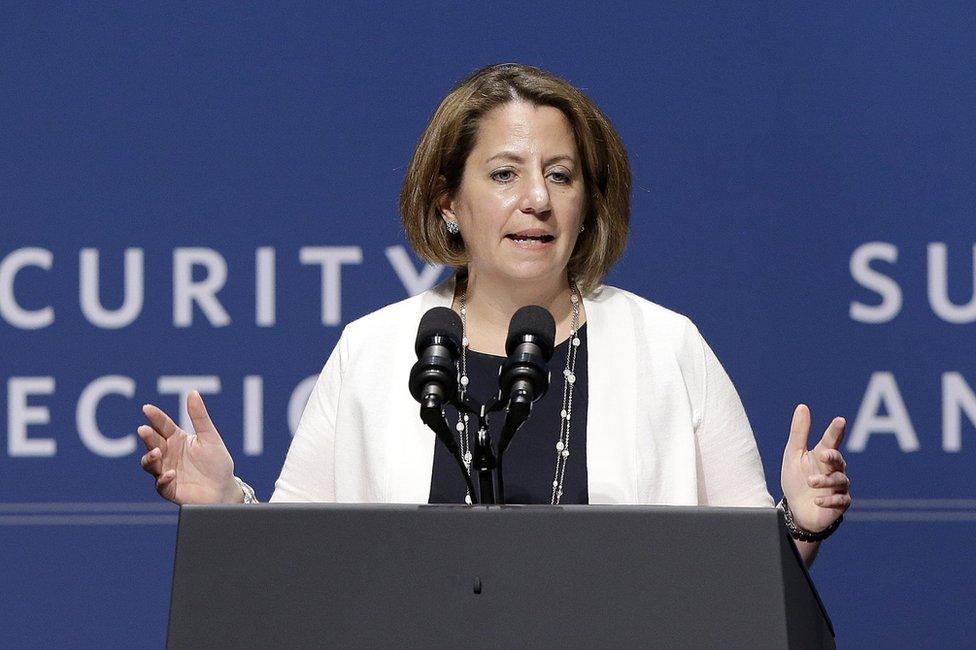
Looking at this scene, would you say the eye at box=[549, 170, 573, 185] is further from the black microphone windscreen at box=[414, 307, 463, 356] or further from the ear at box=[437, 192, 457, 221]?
the black microphone windscreen at box=[414, 307, 463, 356]

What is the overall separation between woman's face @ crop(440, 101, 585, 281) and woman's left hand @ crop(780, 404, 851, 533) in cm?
44

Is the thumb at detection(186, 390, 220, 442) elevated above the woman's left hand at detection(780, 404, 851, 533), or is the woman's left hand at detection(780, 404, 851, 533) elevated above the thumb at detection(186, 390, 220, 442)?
the thumb at detection(186, 390, 220, 442)

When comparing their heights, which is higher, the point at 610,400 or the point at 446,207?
the point at 446,207

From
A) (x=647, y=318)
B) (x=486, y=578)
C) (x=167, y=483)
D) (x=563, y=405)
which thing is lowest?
(x=486, y=578)

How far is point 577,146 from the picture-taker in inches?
Answer: 78.0

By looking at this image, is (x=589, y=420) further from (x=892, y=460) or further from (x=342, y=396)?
(x=892, y=460)

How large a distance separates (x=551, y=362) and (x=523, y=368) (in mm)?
678

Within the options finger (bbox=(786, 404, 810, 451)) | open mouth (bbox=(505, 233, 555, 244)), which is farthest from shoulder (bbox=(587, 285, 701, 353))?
finger (bbox=(786, 404, 810, 451))

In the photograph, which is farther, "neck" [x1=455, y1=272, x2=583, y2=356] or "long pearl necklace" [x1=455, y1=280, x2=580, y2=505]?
"neck" [x1=455, y1=272, x2=583, y2=356]

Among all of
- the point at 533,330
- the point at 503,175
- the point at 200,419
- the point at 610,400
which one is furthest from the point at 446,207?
the point at 533,330

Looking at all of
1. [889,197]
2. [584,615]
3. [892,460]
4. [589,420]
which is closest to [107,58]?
[589,420]

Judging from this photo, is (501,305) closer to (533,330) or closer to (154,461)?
(154,461)

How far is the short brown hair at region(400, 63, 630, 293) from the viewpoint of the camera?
6.51 feet

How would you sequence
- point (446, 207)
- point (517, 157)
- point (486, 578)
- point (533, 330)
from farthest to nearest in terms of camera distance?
point (446, 207) → point (517, 157) → point (533, 330) → point (486, 578)
